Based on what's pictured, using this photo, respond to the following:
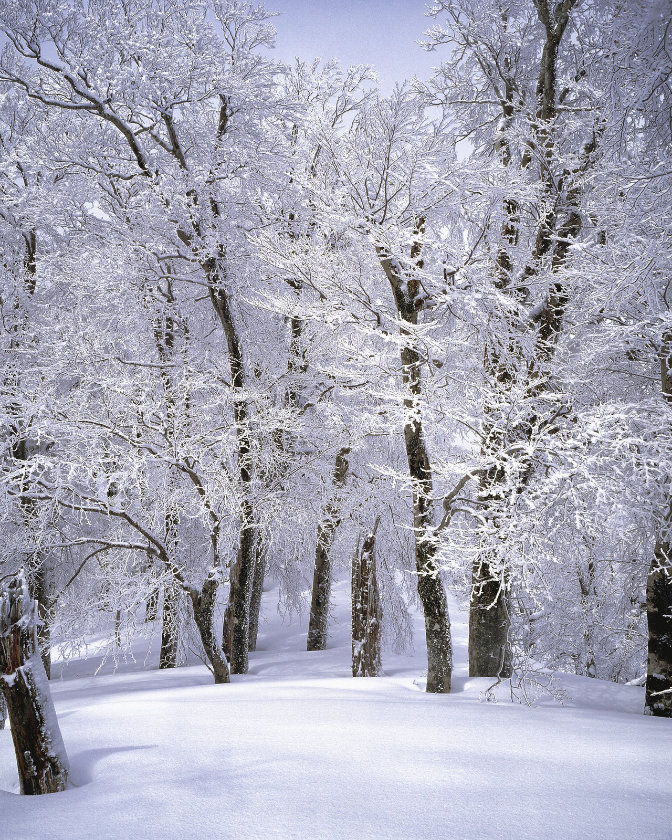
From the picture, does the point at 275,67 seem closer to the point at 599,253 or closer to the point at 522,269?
the point at 522,269

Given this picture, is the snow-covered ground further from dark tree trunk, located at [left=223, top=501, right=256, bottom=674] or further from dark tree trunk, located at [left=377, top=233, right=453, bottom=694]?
dark tree trunk, located at [left=223, top=501, right=256, bottom=674]

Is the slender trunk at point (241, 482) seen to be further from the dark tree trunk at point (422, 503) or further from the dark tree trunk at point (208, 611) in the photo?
the dark tree trunk at point (422, 503)

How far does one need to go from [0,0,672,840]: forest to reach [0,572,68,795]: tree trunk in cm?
2

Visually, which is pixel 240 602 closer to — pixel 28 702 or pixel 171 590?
pixel 171 590

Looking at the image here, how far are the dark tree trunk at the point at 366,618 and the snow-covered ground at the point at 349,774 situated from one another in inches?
150

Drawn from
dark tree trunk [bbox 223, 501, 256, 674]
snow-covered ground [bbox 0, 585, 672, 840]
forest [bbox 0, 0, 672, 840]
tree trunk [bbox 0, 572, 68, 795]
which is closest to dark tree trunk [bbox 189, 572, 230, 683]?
forest [bbox 0, 0, 672, 840]

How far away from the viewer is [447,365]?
25.2ft

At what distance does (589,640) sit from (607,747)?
9374mm

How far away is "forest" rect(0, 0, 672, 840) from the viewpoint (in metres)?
5.35

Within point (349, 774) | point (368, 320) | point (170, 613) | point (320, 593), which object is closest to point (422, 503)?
point (368, 320)

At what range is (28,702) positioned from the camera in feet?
10.2

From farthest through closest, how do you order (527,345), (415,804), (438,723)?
(527,345) → (438,723) → (415,804)

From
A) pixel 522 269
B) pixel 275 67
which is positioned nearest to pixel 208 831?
pixel 522 269

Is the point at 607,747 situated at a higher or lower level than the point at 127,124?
lower
